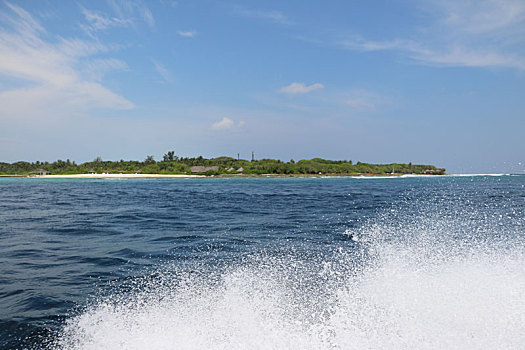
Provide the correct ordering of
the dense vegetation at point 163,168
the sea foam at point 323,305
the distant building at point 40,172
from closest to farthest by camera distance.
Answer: the sea foam at point 323,305 < the distant building at point 40,172 < the dense vegetation at point 163,168

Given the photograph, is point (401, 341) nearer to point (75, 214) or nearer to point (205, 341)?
point (205, 341)

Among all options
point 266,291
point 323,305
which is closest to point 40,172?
point 266,291

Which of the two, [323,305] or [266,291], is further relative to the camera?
[266,291]

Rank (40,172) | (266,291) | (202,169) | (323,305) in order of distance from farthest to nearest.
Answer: (202,169)
(40,172)
(266,291)
(323,305)

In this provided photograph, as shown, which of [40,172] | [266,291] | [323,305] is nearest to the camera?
[323,305]

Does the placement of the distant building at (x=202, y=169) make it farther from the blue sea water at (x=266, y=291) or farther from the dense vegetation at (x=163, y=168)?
the blue sea water at (x=266, y=291)

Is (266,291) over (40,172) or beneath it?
beneath

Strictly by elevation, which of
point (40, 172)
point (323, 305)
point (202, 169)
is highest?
point (202, 169)

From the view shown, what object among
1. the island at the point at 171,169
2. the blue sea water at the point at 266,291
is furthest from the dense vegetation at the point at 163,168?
the blue sea water at the point at 266,291

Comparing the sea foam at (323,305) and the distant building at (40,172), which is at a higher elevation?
the distant building at (40,172)

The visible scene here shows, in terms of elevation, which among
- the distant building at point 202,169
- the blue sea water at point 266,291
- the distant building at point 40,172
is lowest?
the blue sea water at point 266,291

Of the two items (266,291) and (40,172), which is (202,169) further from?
(266,291)

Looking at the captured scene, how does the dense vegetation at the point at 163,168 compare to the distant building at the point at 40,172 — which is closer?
the distant building at the point at 40,172

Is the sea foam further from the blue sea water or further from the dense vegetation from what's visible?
the dense vegetation
